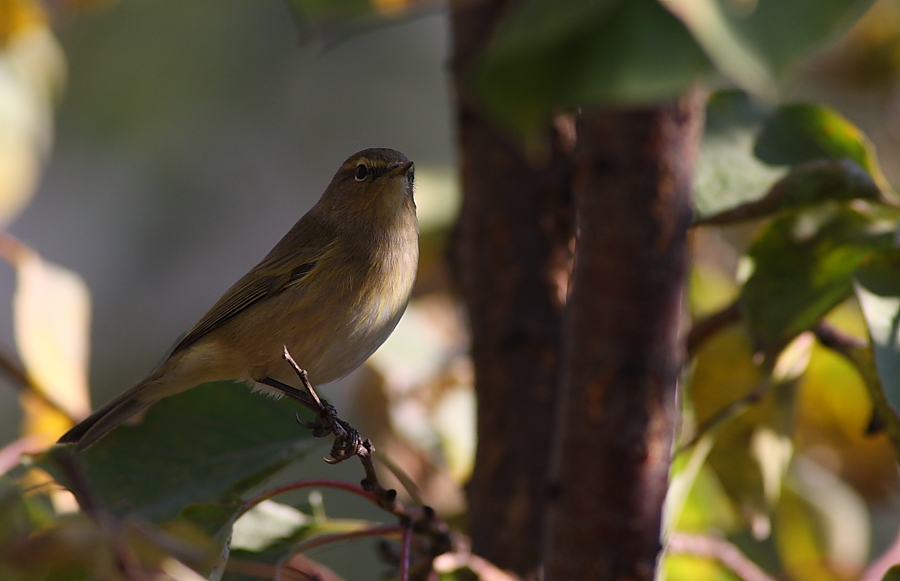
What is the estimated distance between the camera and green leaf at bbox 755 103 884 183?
1878 mm

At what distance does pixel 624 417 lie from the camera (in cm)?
178

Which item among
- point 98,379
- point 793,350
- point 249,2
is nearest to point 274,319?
point 793,350

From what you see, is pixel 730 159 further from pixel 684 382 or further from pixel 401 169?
pixel 401 169

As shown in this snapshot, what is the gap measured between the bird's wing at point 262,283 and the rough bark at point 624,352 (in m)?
1.02

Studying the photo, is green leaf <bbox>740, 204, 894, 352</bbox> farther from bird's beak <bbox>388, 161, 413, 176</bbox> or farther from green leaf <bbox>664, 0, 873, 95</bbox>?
bird's beak <bbox>388, 161, 413, 176</bbox>

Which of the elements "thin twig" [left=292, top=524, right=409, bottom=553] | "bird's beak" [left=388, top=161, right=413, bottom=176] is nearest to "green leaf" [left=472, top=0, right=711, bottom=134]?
"thin twig" [left=292, top=524, right=409, bottom=553]

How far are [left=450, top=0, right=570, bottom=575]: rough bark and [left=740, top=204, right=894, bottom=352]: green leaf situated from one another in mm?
659

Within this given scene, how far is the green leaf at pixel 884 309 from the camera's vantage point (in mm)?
1438

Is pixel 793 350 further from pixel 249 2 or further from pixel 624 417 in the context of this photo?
pixel 249 2

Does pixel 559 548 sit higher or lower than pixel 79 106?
lower

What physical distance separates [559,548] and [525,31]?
3.34 feet

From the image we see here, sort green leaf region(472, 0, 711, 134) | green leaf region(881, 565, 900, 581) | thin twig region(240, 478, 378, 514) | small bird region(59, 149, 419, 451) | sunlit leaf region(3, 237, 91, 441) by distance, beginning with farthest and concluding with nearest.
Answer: small bird region(59, 149, 419, 451), sunlit leaf region(3, 237, 91, 441), thin twig region(240, 478, 378, 514), green leaf region(881, 565, 900, 581), green leaf region(472, 0, 711, 134)

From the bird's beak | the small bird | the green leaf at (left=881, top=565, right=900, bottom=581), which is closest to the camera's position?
the green leaf at (left=881, top=565, right=900, bottom=581)

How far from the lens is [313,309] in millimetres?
2447
